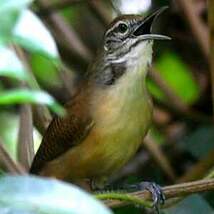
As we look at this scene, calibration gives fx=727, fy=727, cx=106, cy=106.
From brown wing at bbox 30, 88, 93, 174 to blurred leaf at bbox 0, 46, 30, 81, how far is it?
6.52ft

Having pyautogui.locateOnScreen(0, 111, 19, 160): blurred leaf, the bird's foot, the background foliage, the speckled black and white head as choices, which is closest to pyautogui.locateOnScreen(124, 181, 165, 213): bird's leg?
the bird's foot

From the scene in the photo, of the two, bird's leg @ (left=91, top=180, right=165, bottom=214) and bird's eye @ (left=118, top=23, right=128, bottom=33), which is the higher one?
bird's eye @ (left=118, top=23, right=128, bottom=33)

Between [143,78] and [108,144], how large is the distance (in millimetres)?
357

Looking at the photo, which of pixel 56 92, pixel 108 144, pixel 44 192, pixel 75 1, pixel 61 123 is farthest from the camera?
pixel 56 92

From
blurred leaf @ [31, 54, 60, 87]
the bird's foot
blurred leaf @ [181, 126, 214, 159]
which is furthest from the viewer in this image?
blurred leaf @ [31, 54, 60, 87]

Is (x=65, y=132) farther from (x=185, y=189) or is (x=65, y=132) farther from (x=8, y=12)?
(x=8, y=12)

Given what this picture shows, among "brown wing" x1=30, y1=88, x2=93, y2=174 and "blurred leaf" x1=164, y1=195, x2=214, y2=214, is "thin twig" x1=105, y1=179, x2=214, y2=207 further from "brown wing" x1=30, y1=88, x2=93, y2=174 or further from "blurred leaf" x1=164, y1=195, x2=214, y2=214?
"brown wing" x1=30, y1=88, x2=93, y2=174

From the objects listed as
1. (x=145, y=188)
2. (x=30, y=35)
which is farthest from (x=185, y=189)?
(x=30, y=35)

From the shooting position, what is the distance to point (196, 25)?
4.12 meters

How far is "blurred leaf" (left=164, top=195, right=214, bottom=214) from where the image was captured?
254 centimetres

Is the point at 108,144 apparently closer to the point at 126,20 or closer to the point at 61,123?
the point at 61,123

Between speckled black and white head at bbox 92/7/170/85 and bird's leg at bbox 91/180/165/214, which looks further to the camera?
speckled black and white head at bbox 92/7/170/85

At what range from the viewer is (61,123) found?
10.5ft

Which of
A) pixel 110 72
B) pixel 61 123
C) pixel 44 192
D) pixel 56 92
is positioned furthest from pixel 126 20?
pixel 44 192
